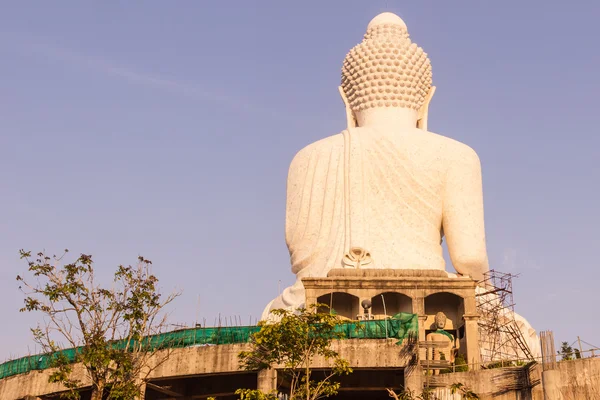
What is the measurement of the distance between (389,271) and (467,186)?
4515mm

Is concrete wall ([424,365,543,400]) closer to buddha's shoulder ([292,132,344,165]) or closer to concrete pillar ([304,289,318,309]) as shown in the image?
concrete pillar ([304,289,318,309])

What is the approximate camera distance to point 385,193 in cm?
2667

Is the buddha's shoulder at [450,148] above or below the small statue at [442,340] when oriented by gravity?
above

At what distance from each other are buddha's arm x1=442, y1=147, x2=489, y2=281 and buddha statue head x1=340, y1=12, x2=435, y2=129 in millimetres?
2678

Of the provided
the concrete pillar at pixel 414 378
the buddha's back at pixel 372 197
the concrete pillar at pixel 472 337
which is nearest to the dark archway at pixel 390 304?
the buddha's back at pixel 372 197

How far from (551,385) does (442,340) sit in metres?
4.56

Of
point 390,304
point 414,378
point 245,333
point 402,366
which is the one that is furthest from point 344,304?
point 414,378

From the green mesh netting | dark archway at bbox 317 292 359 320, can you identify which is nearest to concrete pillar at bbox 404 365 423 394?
the green mesh netting

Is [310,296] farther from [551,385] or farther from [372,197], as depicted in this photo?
[551,385]

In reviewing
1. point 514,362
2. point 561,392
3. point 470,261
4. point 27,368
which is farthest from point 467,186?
point 27,368

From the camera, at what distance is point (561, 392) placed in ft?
57.7

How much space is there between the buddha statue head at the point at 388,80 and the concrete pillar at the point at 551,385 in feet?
40.9

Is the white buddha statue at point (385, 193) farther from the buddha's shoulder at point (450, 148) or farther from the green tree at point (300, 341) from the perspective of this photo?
the green tree at point (300, 341)

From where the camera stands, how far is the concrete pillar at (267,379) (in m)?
18.9
